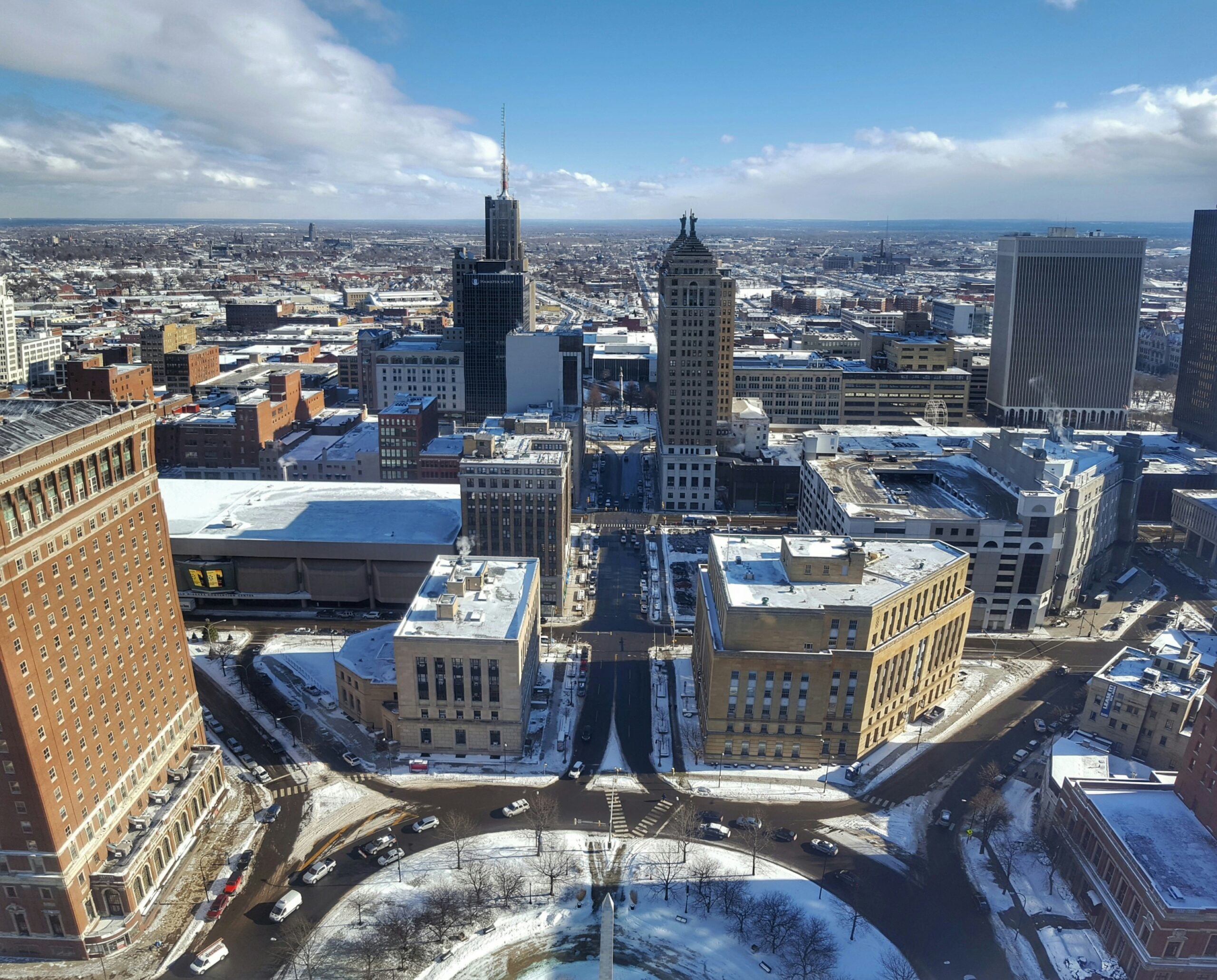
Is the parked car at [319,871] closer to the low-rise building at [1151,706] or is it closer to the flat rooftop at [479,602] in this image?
the flat rooftop at [479,602]

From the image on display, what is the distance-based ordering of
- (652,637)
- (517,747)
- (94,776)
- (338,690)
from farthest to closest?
1. (652,637)
2. (338,690)
3. (517,747)
4. (94,776)

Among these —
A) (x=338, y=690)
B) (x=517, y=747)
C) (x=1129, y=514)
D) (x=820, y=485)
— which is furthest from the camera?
(x=1129, y=514)

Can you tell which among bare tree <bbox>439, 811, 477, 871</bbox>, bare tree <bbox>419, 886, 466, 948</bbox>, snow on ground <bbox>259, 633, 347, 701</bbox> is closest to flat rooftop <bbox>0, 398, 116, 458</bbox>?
snow on ground <bbox>259, 633, 347, 701</bbox>

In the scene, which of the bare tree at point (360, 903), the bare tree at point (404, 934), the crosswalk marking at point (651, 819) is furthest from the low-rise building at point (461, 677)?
the bare tree at point (404, 934)

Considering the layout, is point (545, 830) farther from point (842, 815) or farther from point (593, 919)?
point (842, 815)

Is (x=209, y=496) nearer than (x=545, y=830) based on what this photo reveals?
No

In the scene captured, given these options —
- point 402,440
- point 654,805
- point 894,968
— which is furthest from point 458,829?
point 402,440

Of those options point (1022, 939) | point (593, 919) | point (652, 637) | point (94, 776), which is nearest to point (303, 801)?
point (94, 776)
